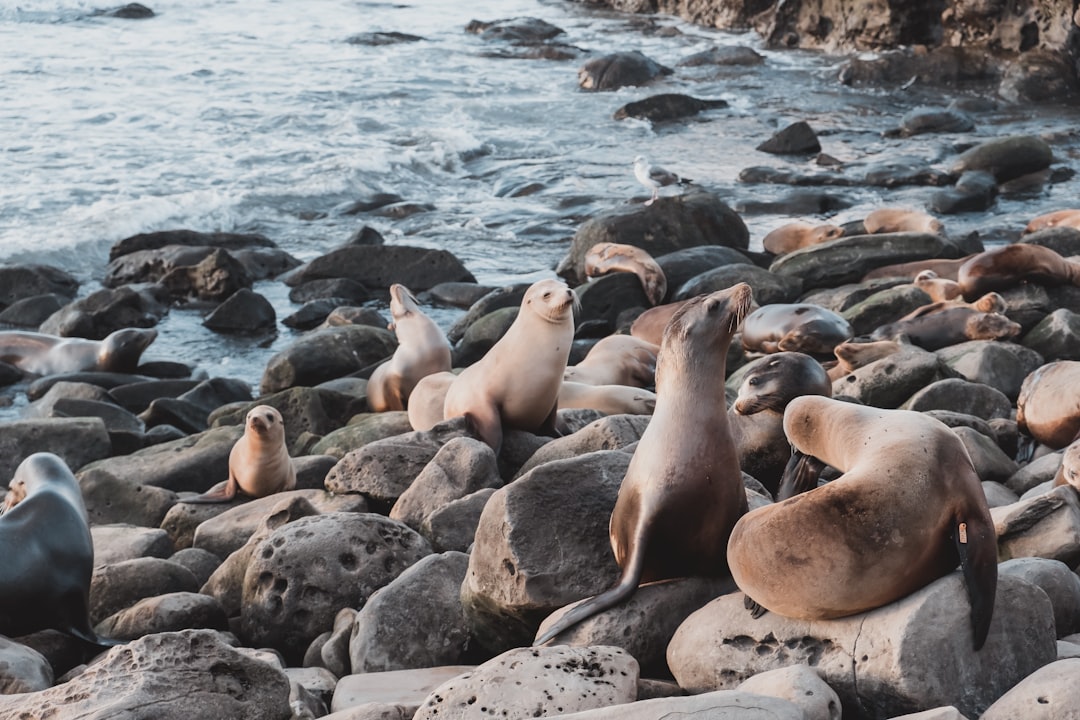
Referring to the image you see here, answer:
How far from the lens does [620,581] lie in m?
3.88

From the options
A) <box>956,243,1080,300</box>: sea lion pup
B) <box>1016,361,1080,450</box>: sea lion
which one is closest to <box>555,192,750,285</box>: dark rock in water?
<box>956,243,1080,300</box>: sea lion pup

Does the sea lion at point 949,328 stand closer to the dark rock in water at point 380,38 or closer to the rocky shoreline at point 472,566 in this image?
the rocky shoreline at point 472,566

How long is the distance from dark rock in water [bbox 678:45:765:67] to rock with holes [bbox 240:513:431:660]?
73.3 feet

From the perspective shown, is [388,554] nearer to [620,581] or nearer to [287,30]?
[620,581]

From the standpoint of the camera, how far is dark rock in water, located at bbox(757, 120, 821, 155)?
717 inches

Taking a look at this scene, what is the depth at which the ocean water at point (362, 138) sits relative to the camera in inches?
588

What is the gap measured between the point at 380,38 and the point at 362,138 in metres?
10.4

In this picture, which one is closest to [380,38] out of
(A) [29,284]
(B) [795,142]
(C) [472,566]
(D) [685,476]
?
(B) [795,142]

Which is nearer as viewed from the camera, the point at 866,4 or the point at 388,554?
the point at 388,554

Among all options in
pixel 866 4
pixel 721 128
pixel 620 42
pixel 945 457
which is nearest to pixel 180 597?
pixel 945 457

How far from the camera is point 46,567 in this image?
5.01m

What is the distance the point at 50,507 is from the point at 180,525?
1.45 meters

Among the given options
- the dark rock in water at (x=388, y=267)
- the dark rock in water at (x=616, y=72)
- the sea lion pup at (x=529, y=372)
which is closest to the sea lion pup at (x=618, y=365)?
the sea lion pup at (x=529, y=372)

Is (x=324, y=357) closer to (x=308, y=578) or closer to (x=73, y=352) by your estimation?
(x=73, y=352)
